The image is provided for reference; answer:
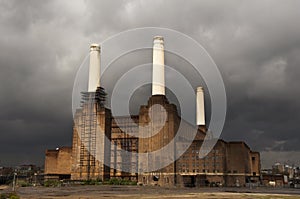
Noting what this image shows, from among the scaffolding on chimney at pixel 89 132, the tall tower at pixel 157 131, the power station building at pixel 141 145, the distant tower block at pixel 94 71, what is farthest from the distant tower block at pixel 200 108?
the distant tower block at pixel 94 71

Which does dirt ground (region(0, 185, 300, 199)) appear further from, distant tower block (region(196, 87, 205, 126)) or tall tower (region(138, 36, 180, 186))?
distant tower block (region(196, 87, 205, 126))

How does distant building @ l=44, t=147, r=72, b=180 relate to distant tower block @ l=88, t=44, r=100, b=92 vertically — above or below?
below

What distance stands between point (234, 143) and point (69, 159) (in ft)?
142

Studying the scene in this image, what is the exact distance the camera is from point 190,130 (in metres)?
108

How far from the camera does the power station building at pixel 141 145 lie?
278 ft

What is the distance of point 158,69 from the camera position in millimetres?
88812

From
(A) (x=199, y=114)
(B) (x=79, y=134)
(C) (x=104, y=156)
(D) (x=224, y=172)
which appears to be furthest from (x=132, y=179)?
(A) (x=199, y=114)

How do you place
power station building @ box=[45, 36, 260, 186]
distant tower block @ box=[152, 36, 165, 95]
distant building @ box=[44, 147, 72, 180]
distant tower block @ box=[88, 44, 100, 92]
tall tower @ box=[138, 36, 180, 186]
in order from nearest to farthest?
tall tower @ box=[138, 36, 180, 186], power station building @ box=[45, 36, 260, 186], distant tower block @ box=[88, 44, 100, 92], distant tower block @ box=[152, 36, 165, 95], distant building @ box=[44, 147, 72, 180]

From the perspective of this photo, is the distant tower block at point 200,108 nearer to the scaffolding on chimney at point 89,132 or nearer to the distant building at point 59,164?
the scaffolding on chimney at point 89,132

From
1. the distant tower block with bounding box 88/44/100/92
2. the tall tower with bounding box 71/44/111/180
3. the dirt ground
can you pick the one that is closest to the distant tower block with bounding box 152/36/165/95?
the tall tower with bounding box 71/44/111/180

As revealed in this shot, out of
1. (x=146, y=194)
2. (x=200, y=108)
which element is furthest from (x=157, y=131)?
(x=146, y=194)

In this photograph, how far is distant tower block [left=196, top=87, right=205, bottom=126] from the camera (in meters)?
113

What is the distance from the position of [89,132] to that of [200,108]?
40106mm

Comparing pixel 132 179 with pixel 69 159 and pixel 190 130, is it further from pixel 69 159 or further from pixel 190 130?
pixel 190 130
